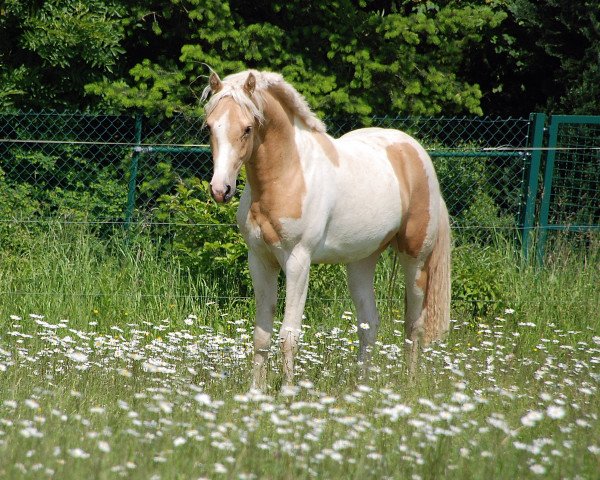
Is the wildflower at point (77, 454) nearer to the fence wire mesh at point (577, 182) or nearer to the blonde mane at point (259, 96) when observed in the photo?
the blonde mane at point (259, 96)

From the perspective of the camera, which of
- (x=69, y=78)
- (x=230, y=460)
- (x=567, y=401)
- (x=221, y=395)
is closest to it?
(x=230, y=460)

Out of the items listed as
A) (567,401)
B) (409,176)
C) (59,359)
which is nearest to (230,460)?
(567,401)

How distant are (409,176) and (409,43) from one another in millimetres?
4276

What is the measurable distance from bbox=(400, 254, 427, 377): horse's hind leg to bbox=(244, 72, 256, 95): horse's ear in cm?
181

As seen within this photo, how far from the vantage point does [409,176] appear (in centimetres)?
630

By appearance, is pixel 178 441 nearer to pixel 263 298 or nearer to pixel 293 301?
pixel 293 301

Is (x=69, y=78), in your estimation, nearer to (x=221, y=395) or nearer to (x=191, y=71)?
(x=191, y=71)

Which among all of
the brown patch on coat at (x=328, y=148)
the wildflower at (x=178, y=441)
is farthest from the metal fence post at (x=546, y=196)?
the wildflower at (x=178, y=441)

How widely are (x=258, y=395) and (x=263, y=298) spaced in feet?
4.75

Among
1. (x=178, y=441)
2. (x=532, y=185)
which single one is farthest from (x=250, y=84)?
(x=532, y=185)

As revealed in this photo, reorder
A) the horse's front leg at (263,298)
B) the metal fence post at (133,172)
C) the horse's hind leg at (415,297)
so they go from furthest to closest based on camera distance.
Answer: the metal fence post at (133,172) → the horse's hind leg at (415,297) → the horse's front leg at (263,298)

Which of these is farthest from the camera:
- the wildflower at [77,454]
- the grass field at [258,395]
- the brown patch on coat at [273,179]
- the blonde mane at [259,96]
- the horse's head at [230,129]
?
the brown patch on coat at [273,179]

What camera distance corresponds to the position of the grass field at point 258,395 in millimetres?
3652

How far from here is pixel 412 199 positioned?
6.31 m
